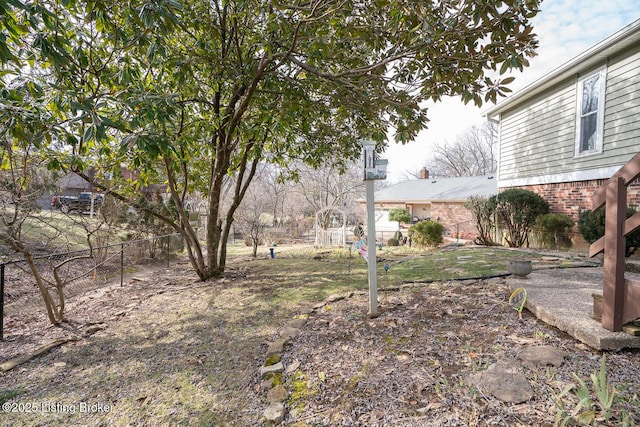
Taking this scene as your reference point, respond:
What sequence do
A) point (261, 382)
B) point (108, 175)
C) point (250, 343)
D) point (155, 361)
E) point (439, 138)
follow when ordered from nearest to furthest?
point (261, 382) < point (155, 361) < point (250, 343) < point (108, 175) < point (439, 138)

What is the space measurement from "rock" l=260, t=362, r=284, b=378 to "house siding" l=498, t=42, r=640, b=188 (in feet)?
26.1

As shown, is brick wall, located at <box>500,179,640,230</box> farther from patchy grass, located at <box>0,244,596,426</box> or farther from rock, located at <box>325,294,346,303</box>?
rock, located at <box>325,294,346,303</box>

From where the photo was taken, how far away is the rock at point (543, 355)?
2.09m

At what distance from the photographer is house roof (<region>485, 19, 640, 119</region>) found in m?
6.14

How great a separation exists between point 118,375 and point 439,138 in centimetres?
3448

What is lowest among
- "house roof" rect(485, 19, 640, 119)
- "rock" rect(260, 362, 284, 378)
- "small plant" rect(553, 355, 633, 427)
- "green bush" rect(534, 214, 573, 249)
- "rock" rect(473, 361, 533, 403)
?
"rock" rect(260, 362, 284, 378)

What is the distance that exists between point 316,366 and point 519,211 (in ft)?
27.4

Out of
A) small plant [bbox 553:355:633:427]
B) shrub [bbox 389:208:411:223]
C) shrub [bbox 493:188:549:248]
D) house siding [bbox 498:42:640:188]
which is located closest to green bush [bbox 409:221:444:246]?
shrub [bbox 493:188:549:248]

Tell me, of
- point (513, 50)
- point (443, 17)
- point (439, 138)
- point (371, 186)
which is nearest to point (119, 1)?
point (371, 186)

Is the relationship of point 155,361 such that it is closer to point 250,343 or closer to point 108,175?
point 250,343

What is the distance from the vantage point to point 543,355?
85.5 inches

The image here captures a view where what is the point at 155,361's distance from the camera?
2.99m

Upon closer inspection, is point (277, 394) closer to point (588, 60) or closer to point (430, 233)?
point (588, 60)

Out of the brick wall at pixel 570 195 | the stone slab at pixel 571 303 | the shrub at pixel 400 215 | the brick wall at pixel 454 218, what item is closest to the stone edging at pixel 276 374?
the stone slab at pixel 571 303
